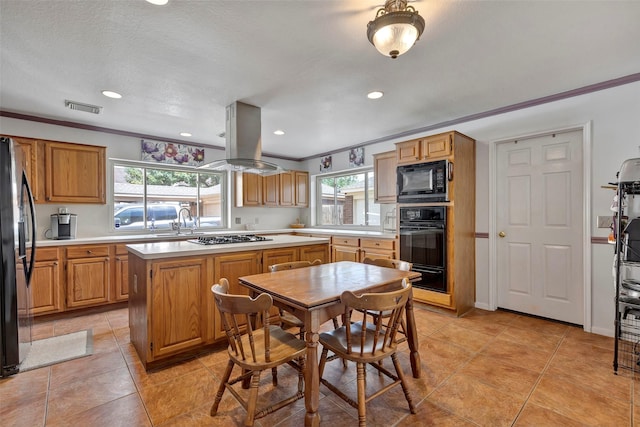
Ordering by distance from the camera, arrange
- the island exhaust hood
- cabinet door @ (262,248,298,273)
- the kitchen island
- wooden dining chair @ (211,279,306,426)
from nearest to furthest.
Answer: wooden dining chair @ (211,279,306,426) < the kitchen island < cabinet door @ (262,248,298,273) < the island exhaust hood

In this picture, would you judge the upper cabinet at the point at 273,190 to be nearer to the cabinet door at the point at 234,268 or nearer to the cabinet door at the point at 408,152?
the cabinet door at the point at 408,152

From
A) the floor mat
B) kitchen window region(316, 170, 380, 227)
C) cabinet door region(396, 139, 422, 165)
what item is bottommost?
the floor mat

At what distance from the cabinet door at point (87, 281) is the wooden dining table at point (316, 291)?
2739 millimetres

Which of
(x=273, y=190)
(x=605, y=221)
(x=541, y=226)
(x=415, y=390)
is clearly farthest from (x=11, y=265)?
(x=605, y=221)

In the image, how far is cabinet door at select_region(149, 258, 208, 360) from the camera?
2246 mm

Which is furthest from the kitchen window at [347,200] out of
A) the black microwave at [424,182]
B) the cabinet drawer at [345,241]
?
the black microwave at [424,182]

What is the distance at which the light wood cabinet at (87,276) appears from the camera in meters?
3.48

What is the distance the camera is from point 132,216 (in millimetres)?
4492

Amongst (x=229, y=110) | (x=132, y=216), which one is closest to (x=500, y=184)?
(x=229, y=110)

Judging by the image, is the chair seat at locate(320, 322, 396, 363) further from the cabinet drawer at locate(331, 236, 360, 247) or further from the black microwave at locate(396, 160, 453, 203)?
the cabinet drawer at locate(331, 236, 360, 247)

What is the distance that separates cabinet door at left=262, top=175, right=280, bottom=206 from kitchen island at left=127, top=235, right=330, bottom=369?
9.41ft

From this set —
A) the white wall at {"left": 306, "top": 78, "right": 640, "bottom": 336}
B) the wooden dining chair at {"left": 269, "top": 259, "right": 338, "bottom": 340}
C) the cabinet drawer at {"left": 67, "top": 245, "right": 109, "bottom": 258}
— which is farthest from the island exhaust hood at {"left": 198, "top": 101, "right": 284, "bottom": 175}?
the white wall at {"left": 306, "top": 78, "right": 640, "bottom": 336}

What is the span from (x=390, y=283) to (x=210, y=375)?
1518 millimetres

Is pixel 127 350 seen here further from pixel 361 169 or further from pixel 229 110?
pixel 361 169
